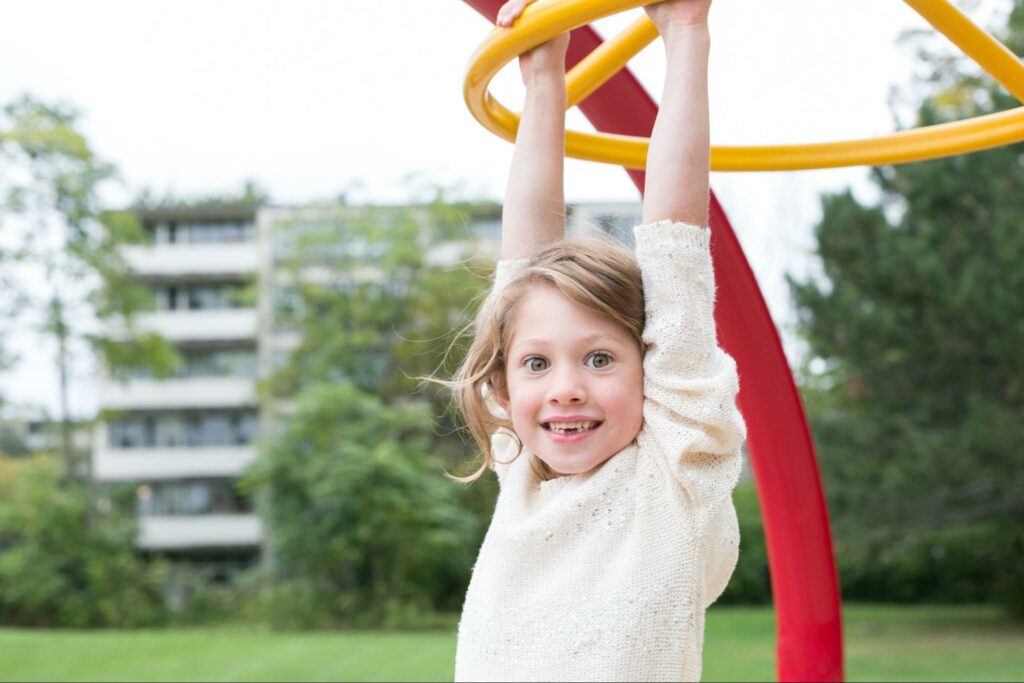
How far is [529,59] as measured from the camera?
173 cm

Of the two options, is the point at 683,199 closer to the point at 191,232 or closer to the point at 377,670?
the point at 377,670

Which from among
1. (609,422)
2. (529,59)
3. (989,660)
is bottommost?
(989,660)

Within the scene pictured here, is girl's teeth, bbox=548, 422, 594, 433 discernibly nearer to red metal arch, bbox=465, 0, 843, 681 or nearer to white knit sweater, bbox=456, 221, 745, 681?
white knit sweater, bbox=456, 221, 745, 681

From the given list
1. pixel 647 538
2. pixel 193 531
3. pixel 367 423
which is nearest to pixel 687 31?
pixel 647 538

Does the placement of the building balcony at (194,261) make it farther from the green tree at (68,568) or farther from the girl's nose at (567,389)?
the girl's nose at (567,389)

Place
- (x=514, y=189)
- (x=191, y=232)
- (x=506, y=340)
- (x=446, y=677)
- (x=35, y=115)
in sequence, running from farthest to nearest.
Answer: (x=191, y=232), (x=35, y=115), (x=446, y=677), (x=514, y=189), (x=506, y=340)

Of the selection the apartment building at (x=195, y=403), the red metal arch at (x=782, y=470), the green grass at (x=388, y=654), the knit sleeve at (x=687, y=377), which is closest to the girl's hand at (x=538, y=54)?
the knit sleeve at (x=687, y=377)

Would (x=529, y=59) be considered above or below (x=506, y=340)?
above

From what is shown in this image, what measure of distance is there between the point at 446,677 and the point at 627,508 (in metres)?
10.6

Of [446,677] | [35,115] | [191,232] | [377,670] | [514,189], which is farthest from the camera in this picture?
[191,232]

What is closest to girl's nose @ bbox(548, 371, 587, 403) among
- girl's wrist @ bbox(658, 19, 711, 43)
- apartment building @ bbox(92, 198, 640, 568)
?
girl's wrist @ bbox(658, 19, 711, 43)

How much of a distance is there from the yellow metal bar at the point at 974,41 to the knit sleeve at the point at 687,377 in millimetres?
733

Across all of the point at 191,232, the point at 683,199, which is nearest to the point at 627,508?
the point at 683,199

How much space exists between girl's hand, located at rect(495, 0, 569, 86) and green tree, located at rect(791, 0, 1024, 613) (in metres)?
10.2
